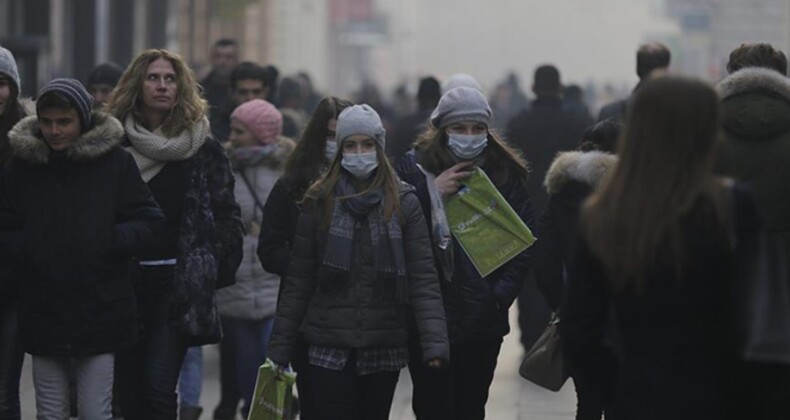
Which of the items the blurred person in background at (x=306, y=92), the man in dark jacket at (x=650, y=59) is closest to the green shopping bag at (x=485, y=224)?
the man in dark jacket at (x=650, y=59)

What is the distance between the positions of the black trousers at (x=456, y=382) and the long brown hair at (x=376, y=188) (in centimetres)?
58

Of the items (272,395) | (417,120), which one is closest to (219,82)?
(417,120)

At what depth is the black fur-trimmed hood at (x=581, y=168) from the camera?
8.36 m

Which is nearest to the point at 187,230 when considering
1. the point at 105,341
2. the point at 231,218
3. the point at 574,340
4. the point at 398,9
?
the point at 231,218

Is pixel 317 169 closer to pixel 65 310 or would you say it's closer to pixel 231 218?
pixel 231 218

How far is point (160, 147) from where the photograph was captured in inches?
336

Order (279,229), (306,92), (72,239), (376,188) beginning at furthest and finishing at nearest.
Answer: (306,92)
(279,229)
(376,188)
(72,239)

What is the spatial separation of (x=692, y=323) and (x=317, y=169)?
389cm

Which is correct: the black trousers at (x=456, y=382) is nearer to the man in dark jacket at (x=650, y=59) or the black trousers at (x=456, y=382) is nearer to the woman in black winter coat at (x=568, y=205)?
the woman in black winter coat at (x=568, y=205)

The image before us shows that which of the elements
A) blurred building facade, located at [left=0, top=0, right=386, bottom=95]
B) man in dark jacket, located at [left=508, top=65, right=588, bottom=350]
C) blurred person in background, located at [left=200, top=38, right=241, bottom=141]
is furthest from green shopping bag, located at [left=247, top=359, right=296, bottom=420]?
blurred building facade, located at [left=0, top=0, right=386, bottom=95]

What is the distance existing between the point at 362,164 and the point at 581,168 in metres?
0.91

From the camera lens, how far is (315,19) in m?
107

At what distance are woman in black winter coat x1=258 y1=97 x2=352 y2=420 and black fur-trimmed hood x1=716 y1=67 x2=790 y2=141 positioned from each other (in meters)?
1.74

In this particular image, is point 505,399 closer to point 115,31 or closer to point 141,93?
point 141,93
